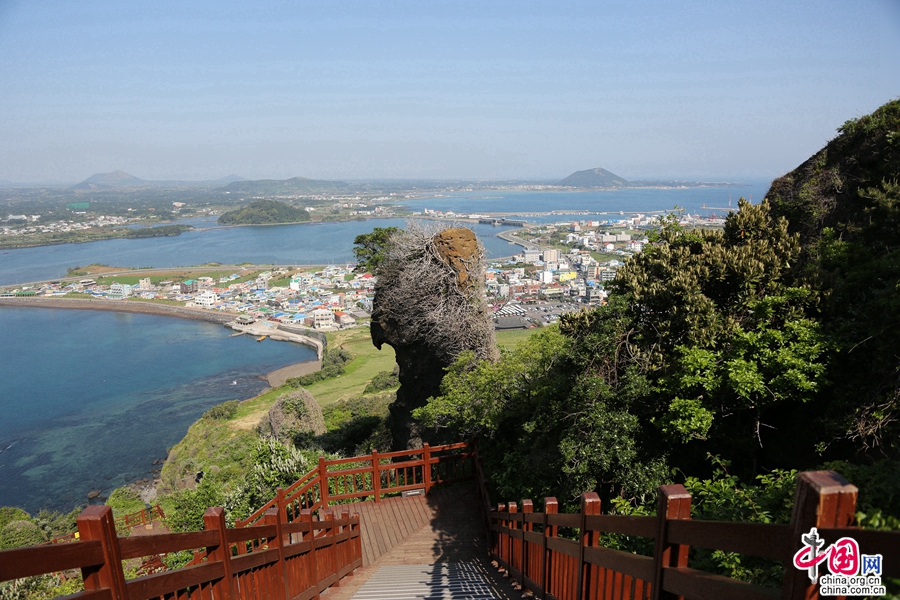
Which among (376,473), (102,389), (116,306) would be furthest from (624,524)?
(116,306)

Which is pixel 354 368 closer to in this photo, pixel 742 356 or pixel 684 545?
pixel 742 356

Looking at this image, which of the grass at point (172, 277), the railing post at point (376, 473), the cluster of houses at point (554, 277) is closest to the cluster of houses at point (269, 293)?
the grass at point (172, 277)

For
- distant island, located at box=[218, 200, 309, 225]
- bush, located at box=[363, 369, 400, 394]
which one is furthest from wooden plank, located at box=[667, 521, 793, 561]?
distant island, located at box=[218, 200, 309, 225]

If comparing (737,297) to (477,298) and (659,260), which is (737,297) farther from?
(477,298)

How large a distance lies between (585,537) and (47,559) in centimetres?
231

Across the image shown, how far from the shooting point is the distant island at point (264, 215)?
16775cm

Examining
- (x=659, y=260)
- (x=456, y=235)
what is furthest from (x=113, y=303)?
(x=659, y=260)

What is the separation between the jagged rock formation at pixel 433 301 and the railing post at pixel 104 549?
1028cm

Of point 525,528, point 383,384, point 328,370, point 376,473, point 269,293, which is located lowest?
point 328,370

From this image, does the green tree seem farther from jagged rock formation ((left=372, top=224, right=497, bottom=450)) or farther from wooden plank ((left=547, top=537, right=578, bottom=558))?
wooden plank ((left=547, top=537, right=578, bottom=558))

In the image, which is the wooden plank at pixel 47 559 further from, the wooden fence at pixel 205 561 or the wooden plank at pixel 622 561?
the wooden plank at pixel 622 561

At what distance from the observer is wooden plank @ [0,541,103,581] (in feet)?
4.97

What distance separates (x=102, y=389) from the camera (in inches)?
1953

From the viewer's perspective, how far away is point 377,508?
27.3ft
